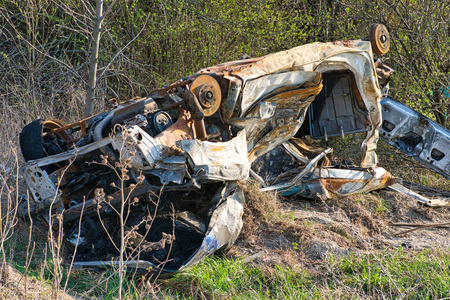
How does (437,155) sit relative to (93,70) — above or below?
below

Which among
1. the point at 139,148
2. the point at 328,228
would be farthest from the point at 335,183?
the point at 139,148

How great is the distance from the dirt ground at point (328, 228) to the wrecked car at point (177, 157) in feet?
0.92

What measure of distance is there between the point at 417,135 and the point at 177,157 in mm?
4065

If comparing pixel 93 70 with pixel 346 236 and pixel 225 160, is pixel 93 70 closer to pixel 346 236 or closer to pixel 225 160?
pixel 225 160

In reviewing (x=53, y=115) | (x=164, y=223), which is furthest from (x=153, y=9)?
(x=164, y=223)

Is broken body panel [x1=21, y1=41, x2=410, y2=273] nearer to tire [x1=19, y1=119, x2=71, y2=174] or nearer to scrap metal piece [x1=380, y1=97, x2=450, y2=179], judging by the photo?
tire [x1=19, y1=119, x2=71, y2=174]

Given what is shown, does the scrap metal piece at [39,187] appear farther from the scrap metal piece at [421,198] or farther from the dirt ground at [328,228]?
the scrap metal piece at [421,198]

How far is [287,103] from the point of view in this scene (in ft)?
17.6

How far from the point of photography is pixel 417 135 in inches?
263

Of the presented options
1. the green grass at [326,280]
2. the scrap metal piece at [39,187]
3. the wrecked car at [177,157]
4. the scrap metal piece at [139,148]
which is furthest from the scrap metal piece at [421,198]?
the scrap metal piece at [39,187]

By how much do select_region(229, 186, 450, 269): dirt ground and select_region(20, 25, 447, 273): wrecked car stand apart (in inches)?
11.0

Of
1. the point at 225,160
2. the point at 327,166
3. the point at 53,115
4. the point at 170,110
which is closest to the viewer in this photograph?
the point at 225,160

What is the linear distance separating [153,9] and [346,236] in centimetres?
598

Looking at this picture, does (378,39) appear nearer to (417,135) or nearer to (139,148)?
(417,135)
